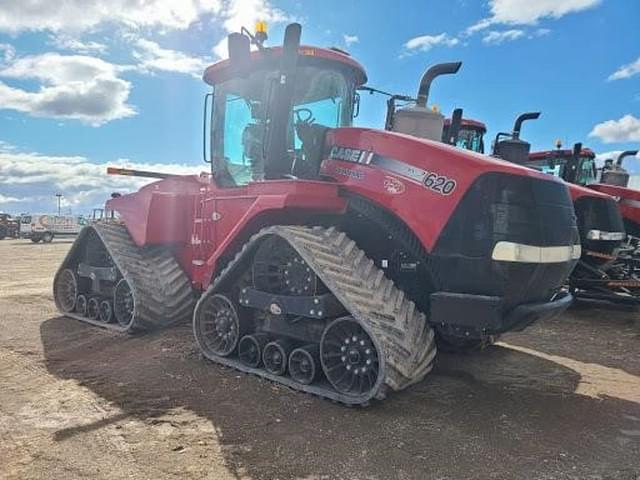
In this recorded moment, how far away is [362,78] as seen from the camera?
609 centimetres

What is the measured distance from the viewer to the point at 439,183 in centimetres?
424

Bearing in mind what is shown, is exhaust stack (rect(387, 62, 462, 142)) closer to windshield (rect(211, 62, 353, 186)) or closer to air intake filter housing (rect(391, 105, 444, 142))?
air intake filter housing (rect(391, 105, 444, 142))

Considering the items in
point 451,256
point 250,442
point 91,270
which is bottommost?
point 250,442

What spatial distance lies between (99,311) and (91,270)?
0.58m

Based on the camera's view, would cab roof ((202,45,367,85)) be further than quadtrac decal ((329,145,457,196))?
Yes

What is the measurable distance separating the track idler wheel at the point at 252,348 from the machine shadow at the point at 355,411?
17cm

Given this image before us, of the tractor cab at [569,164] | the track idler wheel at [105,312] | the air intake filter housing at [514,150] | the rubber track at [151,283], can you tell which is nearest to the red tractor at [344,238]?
the rubber track at [151,283]

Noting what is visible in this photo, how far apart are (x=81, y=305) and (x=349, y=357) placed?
5.21 metres

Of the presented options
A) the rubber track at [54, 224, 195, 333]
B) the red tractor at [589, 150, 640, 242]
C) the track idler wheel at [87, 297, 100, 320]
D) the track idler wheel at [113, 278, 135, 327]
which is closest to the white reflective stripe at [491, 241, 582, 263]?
the rubber track at [54, 224, 195, 333]

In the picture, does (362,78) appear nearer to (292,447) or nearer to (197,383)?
(197,383)

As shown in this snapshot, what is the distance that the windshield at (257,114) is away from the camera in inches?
224

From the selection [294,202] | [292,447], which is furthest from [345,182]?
[292,447]

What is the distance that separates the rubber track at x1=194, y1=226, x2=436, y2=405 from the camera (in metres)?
4.09

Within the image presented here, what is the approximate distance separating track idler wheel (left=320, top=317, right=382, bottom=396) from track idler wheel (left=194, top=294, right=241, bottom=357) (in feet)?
4.05
